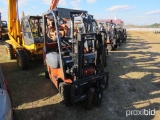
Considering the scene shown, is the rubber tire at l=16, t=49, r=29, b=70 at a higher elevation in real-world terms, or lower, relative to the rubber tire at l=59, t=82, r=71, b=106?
higher

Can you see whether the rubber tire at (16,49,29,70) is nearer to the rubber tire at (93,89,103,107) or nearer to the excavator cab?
the excavator cab

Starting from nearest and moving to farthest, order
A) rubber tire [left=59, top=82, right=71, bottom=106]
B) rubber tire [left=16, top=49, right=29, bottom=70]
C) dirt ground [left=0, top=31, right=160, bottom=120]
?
1. rubber tire [left=59, top=82, right=71, bottom=106]
2. dirt ground [left=0, top=31, right=160, bottom=120]
3. rubber tire [left=16, top=49, right=29, bottom=70]

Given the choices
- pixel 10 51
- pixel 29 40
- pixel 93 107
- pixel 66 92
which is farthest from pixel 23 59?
pixel 93 107

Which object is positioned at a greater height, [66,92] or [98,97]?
[66,92]

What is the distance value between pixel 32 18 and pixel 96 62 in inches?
170

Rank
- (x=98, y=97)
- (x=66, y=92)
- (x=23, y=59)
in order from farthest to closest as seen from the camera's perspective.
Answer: (x=23, y=59), (x=98, y=97), (x=66, y=92)

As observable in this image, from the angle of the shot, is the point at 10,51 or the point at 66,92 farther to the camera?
the point at 10,51

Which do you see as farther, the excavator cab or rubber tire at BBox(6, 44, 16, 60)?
rubber tire at BBox(6, 44, 16, 60)

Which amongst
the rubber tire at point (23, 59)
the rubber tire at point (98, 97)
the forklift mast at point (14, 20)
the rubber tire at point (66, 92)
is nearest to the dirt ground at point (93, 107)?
the rubber tire at point (98, 97)

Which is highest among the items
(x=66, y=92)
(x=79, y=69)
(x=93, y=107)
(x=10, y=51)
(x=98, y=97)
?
(x=10, y=51)

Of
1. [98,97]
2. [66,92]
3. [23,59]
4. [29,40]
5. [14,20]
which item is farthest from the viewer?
[14,20]

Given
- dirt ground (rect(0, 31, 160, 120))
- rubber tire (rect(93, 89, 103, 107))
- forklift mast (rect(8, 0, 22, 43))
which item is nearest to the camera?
dirt ground (rect(0, 31, 160, 120))

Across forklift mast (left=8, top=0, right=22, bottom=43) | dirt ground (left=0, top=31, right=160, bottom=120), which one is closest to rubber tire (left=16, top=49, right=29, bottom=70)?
dirt ground (left=0, top=31, right=160, bottom=120)

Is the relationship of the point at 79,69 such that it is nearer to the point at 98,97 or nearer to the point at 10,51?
the point at 98,97
